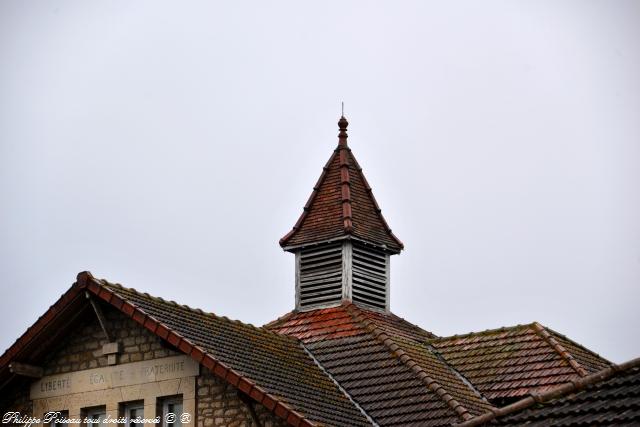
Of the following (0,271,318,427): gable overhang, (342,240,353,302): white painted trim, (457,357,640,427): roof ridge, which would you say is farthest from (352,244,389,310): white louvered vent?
(457,357,640,427): roof ridge

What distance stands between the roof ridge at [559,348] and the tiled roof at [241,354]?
4.37 meters

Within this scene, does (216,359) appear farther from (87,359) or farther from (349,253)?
(349,253)

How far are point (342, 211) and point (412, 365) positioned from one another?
6.08 m

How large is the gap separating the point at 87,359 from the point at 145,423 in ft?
6.64

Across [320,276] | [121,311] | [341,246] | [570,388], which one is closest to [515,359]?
[341,246]

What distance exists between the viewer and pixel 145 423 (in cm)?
2317

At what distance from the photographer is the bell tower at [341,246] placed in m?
29.1

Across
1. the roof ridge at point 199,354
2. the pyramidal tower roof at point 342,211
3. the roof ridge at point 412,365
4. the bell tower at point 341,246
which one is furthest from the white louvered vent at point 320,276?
the roof ridge at point 199,354

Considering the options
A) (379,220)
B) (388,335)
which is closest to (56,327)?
(388,335)

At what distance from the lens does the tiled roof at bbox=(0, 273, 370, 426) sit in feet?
71.4

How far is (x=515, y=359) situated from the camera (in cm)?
2619

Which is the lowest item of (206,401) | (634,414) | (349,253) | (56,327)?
(634,414)

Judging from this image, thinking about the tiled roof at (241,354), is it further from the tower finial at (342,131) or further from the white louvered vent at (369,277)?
the tower finial at (342,131)

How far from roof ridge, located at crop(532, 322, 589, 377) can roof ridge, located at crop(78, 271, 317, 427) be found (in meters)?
6.24
